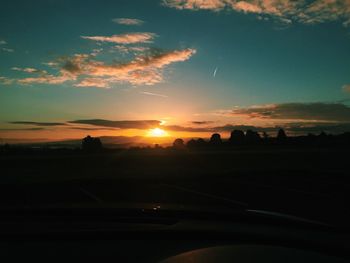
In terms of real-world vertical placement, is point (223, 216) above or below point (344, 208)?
above

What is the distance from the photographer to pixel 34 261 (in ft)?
Answer: 7.56

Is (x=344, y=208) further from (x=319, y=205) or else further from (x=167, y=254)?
(x=167, y=254)

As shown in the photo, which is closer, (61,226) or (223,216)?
(61,226)

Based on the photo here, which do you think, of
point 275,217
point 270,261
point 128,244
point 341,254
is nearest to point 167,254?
point 128,244

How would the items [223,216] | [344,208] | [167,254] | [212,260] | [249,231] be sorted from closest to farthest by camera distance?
[212,260], [167,254], [249,231], [223,216], [344,208]

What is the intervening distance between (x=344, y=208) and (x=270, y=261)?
36.1ft

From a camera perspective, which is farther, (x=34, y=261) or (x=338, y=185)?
(x=338, y=185)

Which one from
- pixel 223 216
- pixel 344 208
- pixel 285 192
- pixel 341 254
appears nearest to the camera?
pixel 341 254

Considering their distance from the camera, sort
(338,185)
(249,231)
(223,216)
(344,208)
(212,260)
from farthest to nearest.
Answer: (338,185), (344,208), (223,216), (249,231), (212,260)

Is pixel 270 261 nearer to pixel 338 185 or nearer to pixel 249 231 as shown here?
pixel 249 231

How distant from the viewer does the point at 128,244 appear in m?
2.62

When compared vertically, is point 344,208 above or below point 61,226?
below

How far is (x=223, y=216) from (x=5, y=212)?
1708 mm

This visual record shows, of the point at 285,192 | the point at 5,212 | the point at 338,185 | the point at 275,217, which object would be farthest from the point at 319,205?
the point at 5,212
